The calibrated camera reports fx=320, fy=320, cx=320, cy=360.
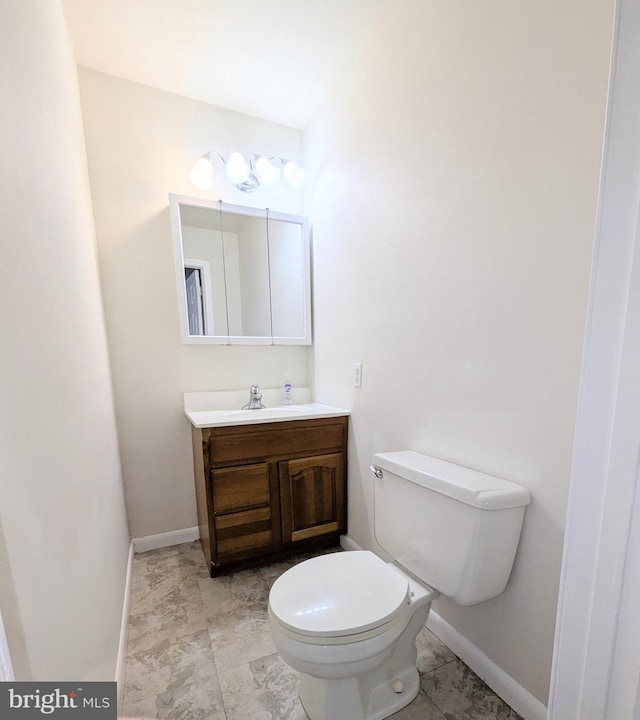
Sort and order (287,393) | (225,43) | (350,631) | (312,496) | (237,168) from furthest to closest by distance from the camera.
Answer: (287,393), (237,168), (312,496), (225,43), (350,631)

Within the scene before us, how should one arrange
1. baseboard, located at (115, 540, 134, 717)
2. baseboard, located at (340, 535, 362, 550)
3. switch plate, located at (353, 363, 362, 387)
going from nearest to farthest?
baseboard, located at (115, 540, 134, 717) → switch plate, located at (353, 363, 362, 387) → baseboard, located at (340, 535, 362, 550)

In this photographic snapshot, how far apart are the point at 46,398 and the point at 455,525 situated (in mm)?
1072

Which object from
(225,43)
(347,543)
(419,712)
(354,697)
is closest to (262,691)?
(354,697)

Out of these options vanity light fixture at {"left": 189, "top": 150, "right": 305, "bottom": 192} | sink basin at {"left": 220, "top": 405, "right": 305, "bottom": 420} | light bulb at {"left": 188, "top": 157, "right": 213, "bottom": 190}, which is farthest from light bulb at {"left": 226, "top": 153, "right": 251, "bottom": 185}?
sink basin at {"left": 220, "top": 405, "right": 305, "bottom": 420}

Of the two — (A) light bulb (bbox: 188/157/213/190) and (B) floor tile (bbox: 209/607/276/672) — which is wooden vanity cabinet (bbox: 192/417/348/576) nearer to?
(B) floor tile (bbox: 209/607/276/672)

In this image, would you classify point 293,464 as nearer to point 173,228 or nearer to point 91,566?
point 91,566

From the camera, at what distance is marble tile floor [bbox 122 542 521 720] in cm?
99

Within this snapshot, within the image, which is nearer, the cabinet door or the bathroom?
the bathroom

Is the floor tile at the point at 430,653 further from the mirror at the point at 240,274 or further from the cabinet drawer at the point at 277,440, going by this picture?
the mirror at the point at 240,274

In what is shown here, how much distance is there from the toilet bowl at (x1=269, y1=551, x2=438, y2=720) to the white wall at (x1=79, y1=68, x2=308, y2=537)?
120 cm

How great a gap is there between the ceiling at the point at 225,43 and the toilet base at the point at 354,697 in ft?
7.91

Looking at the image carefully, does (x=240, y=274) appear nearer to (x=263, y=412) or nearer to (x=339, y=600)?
(x=263, y=412)

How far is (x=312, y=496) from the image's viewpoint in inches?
66.7

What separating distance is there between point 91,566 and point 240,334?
1319 millimetres
